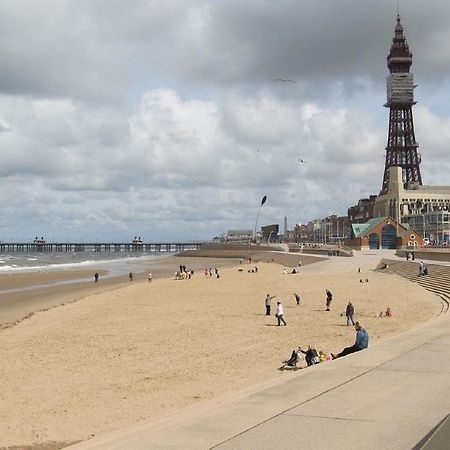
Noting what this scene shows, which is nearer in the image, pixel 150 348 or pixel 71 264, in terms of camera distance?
pixel 150 348

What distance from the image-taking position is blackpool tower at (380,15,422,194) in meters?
A: 150

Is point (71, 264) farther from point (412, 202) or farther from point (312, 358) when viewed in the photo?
point (412, 202)

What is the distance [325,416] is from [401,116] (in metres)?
157

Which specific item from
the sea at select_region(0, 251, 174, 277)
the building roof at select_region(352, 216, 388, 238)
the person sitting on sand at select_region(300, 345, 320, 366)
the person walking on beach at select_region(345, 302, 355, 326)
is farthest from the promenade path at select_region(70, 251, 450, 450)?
the building roof at select_region(352, 216, 388, 238)

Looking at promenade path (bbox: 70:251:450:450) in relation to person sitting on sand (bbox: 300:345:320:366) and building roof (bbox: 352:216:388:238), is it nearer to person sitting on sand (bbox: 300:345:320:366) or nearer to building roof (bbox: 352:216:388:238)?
person sitting on sand (bbox: 300:345:320:366)

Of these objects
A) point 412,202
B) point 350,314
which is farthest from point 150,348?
point 412,202

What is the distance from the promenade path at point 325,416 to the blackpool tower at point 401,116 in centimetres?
13986

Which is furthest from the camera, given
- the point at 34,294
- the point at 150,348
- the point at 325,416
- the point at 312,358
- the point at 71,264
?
the point at 71,264

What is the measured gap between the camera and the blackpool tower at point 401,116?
493 ft

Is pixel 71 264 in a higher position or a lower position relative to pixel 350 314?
lower

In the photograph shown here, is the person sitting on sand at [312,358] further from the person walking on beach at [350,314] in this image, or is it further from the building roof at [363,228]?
the building roof at [363,228]

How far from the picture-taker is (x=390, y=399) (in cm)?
862

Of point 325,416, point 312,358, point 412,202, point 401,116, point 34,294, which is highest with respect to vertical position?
point 401,116

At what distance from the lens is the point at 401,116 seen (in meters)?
155
